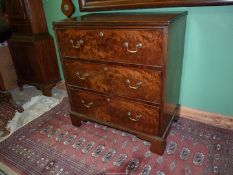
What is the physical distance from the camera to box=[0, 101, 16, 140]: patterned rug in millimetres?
1919

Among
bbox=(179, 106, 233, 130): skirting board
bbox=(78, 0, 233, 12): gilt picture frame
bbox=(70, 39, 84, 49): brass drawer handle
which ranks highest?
bbox=(78, 0, 233, 12): gilt picture frame

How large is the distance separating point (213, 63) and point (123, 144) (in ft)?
3.32

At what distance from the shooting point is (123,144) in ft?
5.43

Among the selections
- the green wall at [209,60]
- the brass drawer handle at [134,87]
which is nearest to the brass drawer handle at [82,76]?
the brass drawer handle at [134,87]

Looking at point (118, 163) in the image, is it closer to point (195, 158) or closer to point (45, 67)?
point (195, 158)

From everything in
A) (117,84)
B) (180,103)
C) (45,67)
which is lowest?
(180,103)

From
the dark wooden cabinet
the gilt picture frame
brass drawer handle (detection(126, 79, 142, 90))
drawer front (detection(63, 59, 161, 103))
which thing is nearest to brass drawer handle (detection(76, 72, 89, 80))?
drawer front (detection(63, 59, 161, 103))

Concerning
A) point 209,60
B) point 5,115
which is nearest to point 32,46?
point 5,115

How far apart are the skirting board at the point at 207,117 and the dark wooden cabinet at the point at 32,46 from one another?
64.3 inches

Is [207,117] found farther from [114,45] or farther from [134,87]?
[114,45]

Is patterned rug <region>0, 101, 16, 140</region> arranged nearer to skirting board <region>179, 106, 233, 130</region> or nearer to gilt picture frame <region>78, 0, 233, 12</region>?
gilt picture frame <region>78, 0, 233, 12</region>

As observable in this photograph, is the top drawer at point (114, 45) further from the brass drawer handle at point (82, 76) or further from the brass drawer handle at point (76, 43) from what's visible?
the brass drawer handle at point (82, 76)

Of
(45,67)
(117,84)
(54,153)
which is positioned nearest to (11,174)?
(54,153)

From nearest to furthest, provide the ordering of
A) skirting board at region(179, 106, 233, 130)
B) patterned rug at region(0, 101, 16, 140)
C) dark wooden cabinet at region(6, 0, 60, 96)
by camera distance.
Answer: skirting board at region(179, 106, 233, 130) < patterned rug at region(0, 101, 16, 140) < dark wooden cabinet at region(6, 0, 60, 96)
